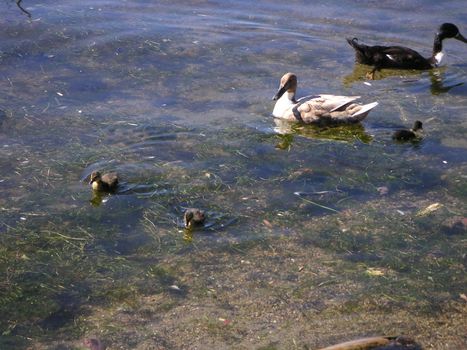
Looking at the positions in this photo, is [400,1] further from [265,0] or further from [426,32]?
[265,0]

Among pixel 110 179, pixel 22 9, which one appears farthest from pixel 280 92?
pixel 22 9

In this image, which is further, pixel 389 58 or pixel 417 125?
pixel 389 58

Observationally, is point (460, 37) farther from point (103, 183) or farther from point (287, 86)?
point (103, 183)

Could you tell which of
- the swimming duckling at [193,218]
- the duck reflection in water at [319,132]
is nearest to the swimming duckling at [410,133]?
the duck reflection in water at [319,132]

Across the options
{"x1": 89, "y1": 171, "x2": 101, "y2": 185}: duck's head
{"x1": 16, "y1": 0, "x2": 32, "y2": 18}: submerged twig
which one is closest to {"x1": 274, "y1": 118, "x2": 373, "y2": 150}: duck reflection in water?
{"x1": 89, "y1": 171, "x2": 101, "y2": 185}: duck's head

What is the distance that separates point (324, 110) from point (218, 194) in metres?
2.63

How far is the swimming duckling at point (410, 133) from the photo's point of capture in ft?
32.3

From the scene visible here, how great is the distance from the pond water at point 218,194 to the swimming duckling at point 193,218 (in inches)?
5.2

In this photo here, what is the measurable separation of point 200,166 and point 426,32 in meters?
6.87

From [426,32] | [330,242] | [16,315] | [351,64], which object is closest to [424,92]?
[351,64]

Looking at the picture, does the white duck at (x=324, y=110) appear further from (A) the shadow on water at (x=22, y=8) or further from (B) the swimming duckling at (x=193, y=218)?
(A) the shadow on water at (x=22, y=8)

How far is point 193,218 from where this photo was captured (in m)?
7.79

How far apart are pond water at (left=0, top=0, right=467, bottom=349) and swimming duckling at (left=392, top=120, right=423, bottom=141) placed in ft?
0.35

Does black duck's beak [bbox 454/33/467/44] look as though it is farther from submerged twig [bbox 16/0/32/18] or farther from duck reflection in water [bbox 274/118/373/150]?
submerged twig [bbox 16/0/32/18]
